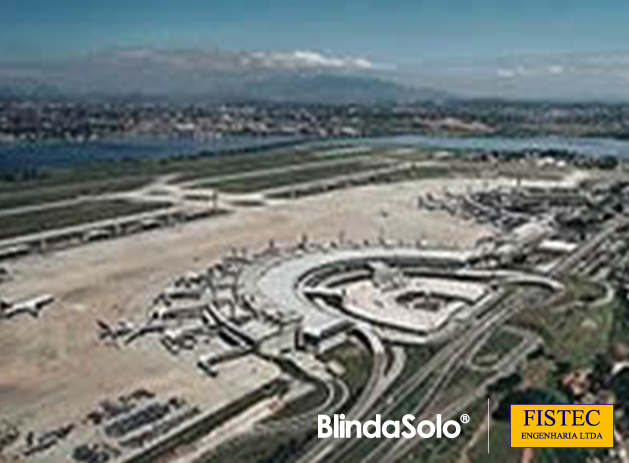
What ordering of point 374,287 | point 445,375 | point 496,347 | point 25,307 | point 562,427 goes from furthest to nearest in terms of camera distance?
1. point 374,287
2. point 25,307
3. point 496,347
4. point 445,375
5. point 562,427

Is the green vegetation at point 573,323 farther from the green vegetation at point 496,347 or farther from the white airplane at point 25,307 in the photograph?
the white airplane at point 25,307

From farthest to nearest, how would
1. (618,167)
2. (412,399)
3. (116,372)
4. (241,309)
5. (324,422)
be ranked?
(618,167) < (241,309) < (116,372) < (412,399) < (324,422)

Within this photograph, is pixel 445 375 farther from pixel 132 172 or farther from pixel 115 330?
pixel 132 172

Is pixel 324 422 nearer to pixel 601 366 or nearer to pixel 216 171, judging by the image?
pixel 601 366

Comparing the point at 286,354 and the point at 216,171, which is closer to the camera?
the point at 286,354

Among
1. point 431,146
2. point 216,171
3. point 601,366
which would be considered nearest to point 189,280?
→ point 601,366

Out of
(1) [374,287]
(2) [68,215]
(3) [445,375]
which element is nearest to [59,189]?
(2) [68,215]
